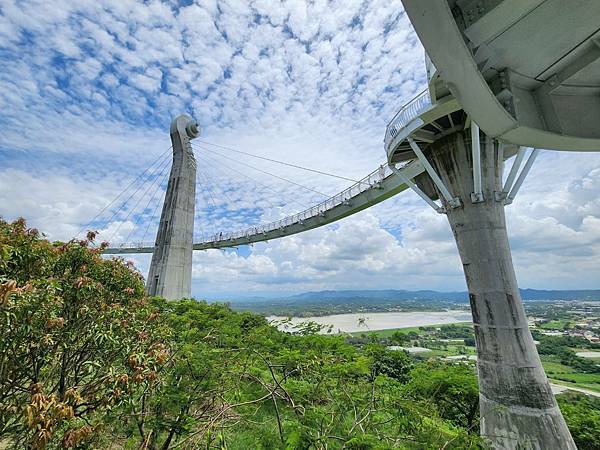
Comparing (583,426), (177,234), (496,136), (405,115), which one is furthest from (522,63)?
(177,234)

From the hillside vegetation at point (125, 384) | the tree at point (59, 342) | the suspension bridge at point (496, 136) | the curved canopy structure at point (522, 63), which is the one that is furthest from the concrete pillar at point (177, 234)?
the curved canopy structure at point (522, 63)

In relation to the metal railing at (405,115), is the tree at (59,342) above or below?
below

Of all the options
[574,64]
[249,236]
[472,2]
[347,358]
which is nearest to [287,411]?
[347,358]

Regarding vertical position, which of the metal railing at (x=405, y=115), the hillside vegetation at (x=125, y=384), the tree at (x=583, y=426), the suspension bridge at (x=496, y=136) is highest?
the metal railing at (x=405, y=115)

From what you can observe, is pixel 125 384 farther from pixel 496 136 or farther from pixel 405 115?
pixel 405 115

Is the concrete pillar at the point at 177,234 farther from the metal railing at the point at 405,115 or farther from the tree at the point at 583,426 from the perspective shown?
the tree at the point at 583,426

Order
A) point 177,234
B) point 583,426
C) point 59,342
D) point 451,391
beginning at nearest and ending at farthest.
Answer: point 59,342 < point 583,426 < point 451,391 < point 177,234
